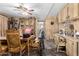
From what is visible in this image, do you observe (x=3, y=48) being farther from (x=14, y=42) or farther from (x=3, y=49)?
(x=14, y=42)

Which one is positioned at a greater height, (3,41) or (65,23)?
(65,23)

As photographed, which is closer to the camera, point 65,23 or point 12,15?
point 12,15

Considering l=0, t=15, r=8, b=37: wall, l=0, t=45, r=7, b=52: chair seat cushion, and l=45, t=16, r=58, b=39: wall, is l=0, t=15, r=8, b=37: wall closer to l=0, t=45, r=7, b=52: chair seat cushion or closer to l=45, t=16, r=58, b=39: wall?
l=0, t=45, r=7, b=52: chair seat cushion

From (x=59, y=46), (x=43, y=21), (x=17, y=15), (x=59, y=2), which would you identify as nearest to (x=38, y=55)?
(x=59, y=46)

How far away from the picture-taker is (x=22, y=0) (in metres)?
2.55

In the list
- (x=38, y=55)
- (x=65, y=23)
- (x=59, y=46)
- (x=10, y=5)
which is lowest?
(x=38, y=55)

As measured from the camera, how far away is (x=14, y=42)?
256 centimetres

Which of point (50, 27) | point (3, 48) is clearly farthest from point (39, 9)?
point (3, 48)

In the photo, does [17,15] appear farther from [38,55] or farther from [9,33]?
[38,55]

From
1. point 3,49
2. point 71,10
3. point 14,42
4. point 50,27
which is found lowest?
point 3,49

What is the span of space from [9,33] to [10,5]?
19.8 inches

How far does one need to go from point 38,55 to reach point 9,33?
0.67m

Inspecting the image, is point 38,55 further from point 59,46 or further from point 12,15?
point 12,15

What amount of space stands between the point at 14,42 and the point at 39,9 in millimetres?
751
